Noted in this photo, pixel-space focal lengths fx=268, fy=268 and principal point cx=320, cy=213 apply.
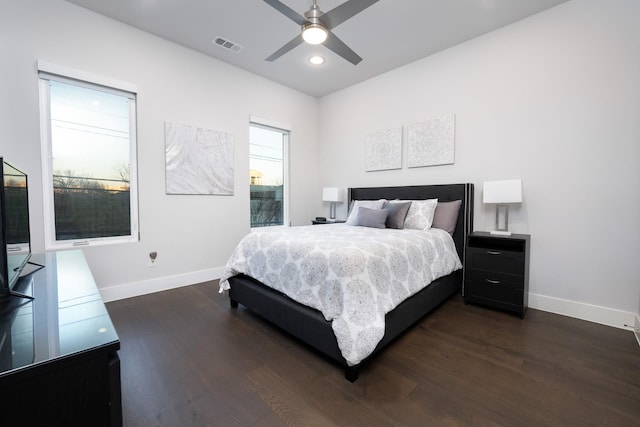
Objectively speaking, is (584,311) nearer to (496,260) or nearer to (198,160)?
(496,260)

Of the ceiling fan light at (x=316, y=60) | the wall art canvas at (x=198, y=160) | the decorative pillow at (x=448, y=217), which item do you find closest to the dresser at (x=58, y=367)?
the wall art canvas at (x=198, y=160)

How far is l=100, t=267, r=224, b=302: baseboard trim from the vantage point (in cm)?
285

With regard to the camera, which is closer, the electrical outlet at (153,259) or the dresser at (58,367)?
the dresser at (58,367)

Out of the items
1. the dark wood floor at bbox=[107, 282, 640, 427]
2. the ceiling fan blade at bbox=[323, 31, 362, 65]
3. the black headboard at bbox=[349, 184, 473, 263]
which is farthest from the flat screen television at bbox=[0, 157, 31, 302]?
the black headboard at bbox=[349, 184, 473, 263]

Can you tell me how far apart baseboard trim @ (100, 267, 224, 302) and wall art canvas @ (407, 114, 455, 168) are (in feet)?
10.2

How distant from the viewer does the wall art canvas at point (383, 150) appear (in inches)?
149

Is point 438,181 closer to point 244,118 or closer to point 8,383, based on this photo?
point 244,118

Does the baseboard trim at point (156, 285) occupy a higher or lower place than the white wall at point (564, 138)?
lower

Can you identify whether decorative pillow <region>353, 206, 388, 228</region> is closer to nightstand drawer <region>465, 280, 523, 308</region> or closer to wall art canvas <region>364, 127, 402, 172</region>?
wall art canvas <region>364, 127, 402, 172</region>

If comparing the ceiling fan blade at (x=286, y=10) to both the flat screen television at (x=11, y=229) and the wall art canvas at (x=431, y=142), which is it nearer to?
the flat screen television at (x=11, y=229)

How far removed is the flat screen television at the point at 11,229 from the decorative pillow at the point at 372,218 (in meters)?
2.77

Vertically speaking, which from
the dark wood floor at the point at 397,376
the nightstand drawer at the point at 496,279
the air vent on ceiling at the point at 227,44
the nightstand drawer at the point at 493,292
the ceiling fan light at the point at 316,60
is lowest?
the dark wood floor at the point at 397,376

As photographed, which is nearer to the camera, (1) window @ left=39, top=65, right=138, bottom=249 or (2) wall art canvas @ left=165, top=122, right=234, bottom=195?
(1) window @ left=39, top=65, right=138, bottom=249

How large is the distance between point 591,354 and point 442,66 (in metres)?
3.21
